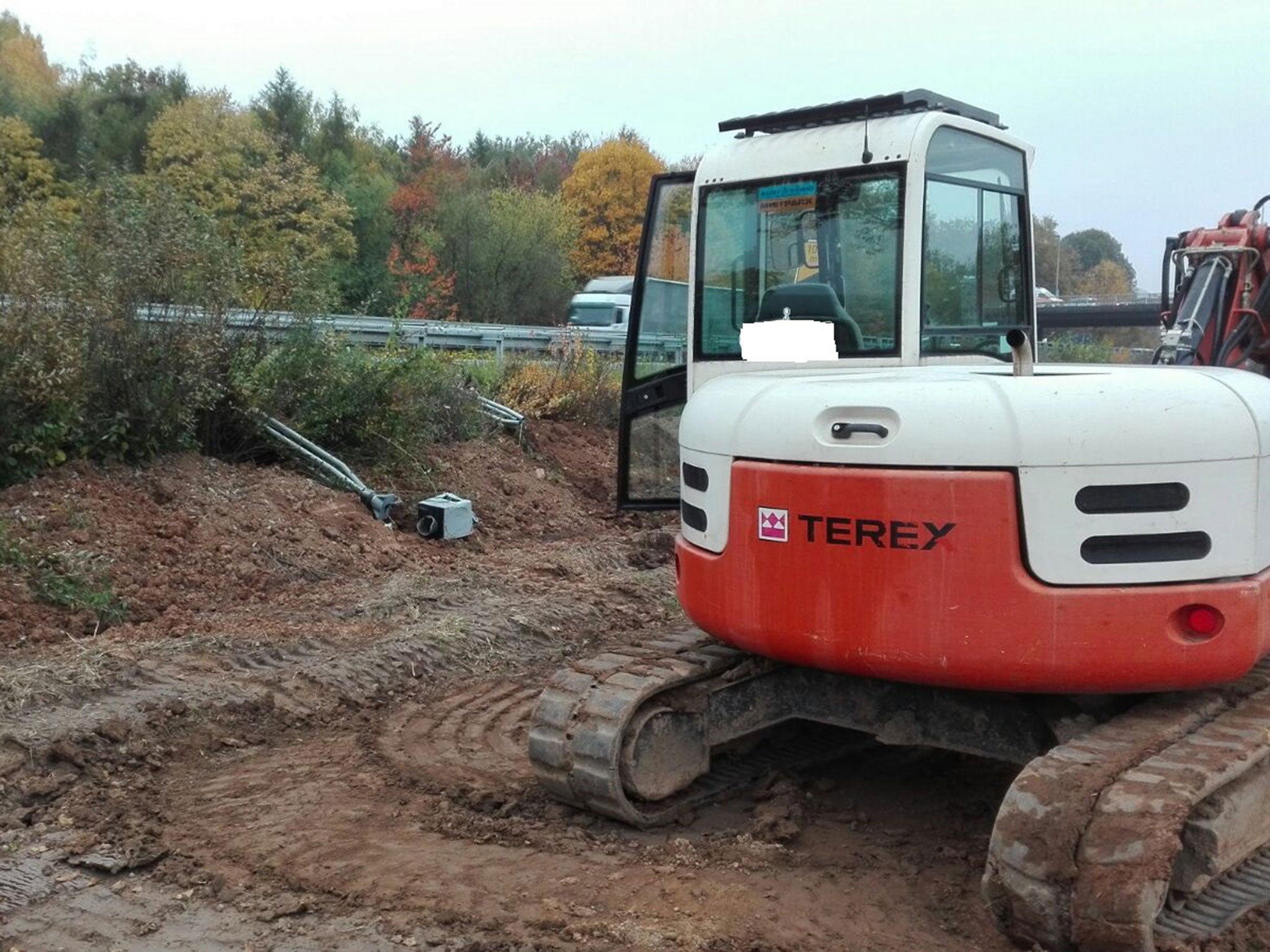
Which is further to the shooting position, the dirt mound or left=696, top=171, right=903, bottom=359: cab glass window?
the dirt mound

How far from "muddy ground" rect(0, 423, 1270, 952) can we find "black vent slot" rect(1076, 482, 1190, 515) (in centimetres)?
131

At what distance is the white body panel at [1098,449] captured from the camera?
388 centimetres

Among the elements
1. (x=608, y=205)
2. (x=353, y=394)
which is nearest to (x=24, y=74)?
(x=608, y=205)

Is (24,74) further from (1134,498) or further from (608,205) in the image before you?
(1134,498)

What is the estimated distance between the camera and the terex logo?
399 cm

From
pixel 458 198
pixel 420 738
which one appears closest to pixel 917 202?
pixel 420 738

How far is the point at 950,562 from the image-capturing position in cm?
397

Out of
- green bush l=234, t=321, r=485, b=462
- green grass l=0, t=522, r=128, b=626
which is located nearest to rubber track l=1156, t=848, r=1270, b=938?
green grass l=0, t=522, r=128, b=626

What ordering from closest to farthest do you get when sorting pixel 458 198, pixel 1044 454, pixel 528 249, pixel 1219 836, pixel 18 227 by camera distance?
1. pixel 1219 836
2. pixel 1044 454
3. pixel 18 227
4. pixel 528 249
5. pixel 458 198

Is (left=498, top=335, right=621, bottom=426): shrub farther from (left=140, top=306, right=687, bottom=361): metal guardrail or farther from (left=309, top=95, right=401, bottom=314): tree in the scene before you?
(left=309, top=95, right=401, bottom=314): tree

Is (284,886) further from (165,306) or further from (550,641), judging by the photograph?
(165,306)

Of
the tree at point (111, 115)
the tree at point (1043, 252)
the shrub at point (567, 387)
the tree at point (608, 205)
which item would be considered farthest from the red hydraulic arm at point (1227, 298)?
the tree at point (608, 205)

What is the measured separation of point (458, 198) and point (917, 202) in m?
31.1

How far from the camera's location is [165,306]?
31.2ft
